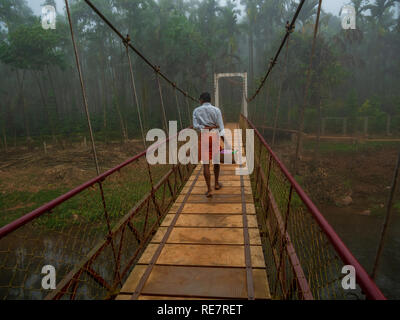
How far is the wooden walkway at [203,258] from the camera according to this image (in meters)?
1.75

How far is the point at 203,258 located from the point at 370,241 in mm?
8486

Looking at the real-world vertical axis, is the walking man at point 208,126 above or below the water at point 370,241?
above

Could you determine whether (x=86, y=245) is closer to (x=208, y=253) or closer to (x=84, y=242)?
(x=84, y=242)

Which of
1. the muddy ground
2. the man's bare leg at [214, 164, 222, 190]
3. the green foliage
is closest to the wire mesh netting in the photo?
the man's bare leg at [214, 164, 222, 190]

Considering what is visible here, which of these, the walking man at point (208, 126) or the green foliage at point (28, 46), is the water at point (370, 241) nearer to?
the walking man at point (208, 126)

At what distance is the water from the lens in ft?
22.6

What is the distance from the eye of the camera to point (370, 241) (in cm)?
842

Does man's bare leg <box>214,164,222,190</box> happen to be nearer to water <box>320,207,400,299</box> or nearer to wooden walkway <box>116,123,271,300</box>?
wooden walkway <box>116,123,271,300</box>

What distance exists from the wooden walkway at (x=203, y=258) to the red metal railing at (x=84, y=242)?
0.58 ft

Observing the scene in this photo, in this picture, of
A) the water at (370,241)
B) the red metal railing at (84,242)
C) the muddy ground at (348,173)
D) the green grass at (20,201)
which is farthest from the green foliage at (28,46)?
the water at (370,241)
